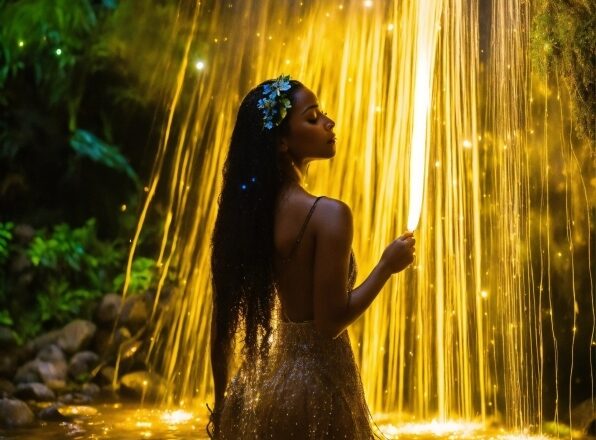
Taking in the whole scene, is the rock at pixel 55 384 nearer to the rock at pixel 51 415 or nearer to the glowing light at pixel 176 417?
the rock at pixel 51 415

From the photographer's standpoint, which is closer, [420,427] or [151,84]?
[420,427]

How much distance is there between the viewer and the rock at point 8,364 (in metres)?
10.9

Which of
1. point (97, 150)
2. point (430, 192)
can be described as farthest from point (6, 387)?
point (430, 192)

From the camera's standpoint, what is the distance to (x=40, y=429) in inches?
323

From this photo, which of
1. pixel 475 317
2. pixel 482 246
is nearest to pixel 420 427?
pixel 475 317

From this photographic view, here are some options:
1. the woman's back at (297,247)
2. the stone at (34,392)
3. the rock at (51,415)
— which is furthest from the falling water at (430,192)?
the woman's back at (297,247)

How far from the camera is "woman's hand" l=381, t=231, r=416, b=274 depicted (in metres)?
3.01

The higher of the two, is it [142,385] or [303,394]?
[142,385]

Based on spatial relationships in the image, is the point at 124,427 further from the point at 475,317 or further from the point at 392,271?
the point at 392,271

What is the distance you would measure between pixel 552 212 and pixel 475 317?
1.59 metres

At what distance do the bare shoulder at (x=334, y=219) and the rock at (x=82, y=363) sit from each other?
8924 mm

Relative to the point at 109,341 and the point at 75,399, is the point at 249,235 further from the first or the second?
the point at 109,341

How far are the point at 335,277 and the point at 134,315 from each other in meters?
9.92

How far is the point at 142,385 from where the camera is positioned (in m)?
10.7
